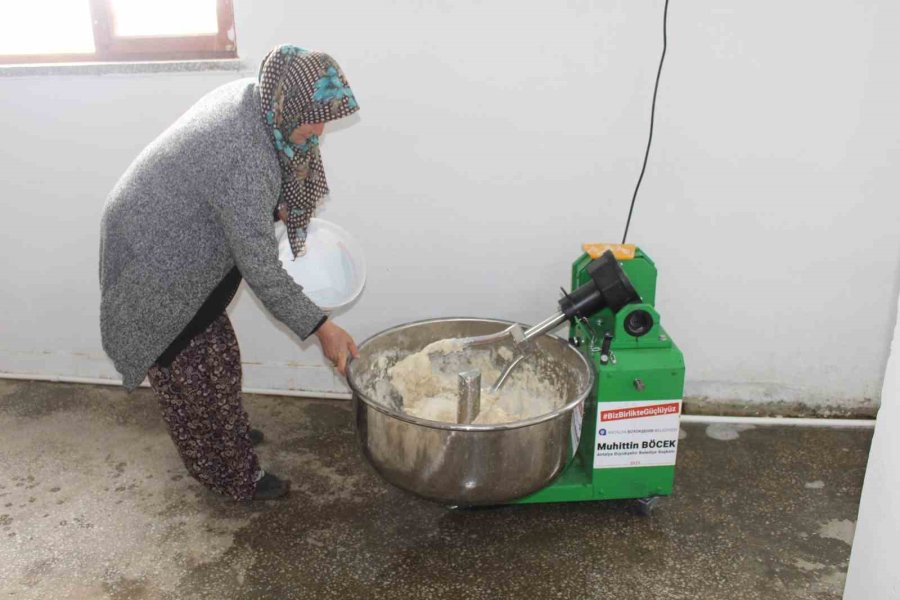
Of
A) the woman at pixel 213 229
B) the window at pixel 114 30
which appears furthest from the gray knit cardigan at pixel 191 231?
the window at pixel 114 30

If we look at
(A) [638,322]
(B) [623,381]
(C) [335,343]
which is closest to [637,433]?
(B) [623,381]

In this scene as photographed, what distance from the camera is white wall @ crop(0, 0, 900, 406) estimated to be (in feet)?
6.77

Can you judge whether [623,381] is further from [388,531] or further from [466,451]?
[388,531]

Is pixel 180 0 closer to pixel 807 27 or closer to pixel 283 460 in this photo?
pixel 283 460

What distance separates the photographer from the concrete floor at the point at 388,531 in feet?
5.65

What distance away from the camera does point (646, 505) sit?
1923 mm

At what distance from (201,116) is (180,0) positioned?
974 mm

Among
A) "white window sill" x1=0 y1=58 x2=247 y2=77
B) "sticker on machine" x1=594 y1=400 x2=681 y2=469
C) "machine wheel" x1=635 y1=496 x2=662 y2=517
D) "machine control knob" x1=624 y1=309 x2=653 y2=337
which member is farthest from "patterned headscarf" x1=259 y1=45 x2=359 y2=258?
"machine wheel" x1=635 y1=496 x2=662 y2=517

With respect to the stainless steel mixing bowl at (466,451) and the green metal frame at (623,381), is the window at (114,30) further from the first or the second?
the green metal frame at (623,381)

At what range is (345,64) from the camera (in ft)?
7.17

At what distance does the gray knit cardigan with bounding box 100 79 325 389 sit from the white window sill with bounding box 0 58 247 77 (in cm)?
62

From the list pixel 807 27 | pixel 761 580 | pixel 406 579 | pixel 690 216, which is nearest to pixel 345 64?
pixel 690 216

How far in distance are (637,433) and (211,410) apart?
1.14m

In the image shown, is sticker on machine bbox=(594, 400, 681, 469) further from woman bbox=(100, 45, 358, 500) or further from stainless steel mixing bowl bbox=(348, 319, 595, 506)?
woman bbox=(100, 45, 358, 500)
